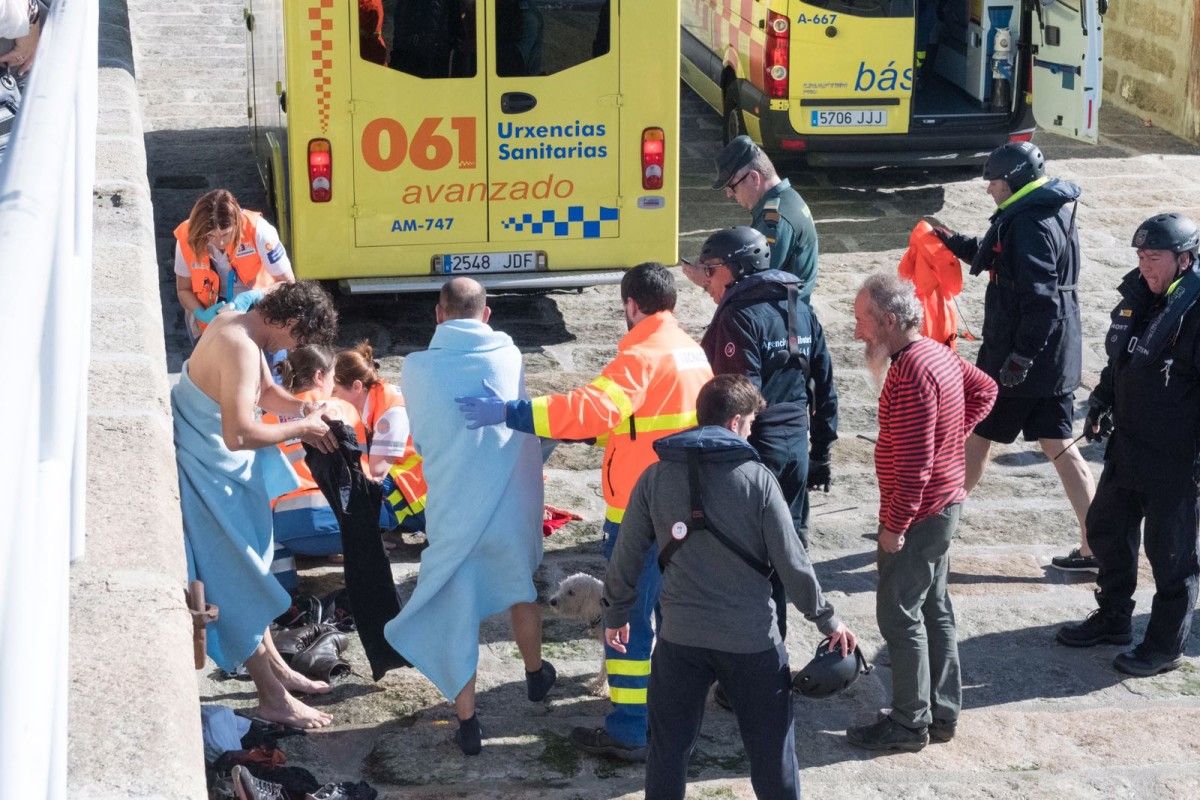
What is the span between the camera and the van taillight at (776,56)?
1105 centimetres

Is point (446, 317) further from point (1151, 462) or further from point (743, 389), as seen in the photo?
point (1151, 462)

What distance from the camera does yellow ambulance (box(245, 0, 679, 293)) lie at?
838cm

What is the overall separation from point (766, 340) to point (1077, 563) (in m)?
2.09

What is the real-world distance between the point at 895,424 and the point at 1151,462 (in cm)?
127

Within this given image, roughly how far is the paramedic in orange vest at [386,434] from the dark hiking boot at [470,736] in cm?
147

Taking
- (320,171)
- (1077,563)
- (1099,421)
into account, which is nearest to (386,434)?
(320,171)

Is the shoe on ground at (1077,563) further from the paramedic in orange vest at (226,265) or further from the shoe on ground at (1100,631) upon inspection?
the paramedic in orange vest at (226,265)

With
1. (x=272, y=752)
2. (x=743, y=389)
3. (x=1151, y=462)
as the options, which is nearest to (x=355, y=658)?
(x=272, y=752)

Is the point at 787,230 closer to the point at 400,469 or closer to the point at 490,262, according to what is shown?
the point at 400,469

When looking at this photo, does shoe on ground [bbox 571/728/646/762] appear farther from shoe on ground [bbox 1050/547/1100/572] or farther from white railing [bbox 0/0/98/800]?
white railing [bbox 0/0/98/800]

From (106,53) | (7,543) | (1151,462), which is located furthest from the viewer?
(106,53)

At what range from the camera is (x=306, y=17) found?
826 centimetres

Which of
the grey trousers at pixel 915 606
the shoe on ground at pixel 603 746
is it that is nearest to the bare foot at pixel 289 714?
the shoe on ground at pixel 603 746

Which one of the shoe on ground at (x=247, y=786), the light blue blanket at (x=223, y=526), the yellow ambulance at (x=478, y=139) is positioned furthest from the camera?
the yellow ambulance at (x=478, y=139)
